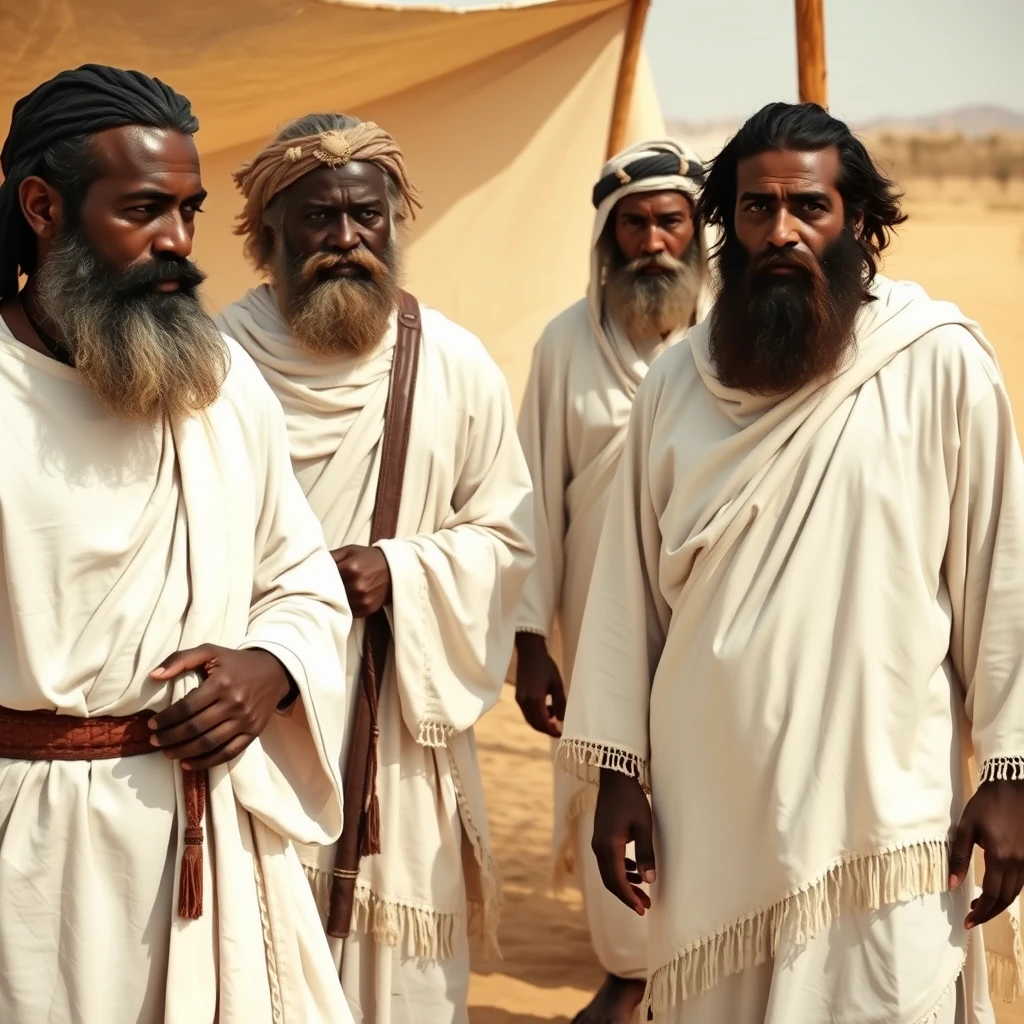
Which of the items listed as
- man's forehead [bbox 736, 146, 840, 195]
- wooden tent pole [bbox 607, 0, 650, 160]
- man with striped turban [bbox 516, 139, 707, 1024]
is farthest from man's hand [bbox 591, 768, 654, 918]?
wooden tent pole [bbox 607, 0, 650, 160]

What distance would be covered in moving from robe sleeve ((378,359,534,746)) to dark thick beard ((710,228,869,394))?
0.99m

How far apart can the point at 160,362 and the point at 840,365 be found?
1521 mm

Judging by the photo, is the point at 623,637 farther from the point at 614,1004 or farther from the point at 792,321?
the point at 614,1004

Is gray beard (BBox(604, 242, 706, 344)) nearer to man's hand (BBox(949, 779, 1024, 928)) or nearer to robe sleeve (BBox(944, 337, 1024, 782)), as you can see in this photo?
robe sleeve (BBox(944, 337, 1024, 782))

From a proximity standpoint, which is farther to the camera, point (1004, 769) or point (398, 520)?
point (398, 520)

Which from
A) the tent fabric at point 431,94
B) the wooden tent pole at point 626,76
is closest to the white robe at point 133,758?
the tent fabric at point 431,94

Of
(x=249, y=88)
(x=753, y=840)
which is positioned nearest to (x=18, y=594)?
(x=753, y=840)

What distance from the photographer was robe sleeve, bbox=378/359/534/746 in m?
4.29

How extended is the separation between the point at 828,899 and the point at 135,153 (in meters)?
2.06

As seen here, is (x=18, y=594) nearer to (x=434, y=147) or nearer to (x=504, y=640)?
(x=504, y=640)

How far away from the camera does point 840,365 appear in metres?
3.57

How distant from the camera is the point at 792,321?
11.6ft

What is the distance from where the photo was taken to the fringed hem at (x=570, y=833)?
558 cm

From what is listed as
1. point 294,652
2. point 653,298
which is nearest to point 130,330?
point 294,652
